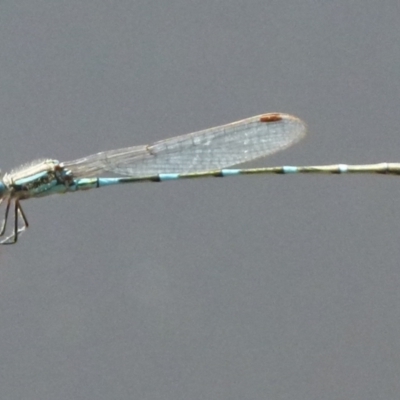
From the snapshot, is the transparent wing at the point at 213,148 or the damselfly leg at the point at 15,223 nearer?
the damselfly leg at the point at 15,223

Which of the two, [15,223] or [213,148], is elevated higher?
[213,148]

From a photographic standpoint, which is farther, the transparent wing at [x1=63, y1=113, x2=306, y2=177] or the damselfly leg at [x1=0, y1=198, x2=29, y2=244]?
the transparent wing at [x1=63, y1=113, x2=306, y2=177]

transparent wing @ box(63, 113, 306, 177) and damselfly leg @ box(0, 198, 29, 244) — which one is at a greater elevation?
transparent wing @ box(63, 113, 306, 177)

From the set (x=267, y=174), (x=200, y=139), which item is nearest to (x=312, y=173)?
(x=267, y=174)

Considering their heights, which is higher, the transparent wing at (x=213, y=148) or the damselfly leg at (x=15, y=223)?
the transparent wing at (x=213, y=148)

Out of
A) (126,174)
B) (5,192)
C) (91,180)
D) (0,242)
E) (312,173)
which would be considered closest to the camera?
(0,242)

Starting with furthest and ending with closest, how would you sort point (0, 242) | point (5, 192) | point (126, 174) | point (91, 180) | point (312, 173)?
point (312, 173) < point (126, 174) < point (91, 180) < point (5, 192) < point (0, 242)

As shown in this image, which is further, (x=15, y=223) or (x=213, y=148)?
(x=213, y=148)

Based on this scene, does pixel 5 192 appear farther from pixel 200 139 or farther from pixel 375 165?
pixel 375 165
